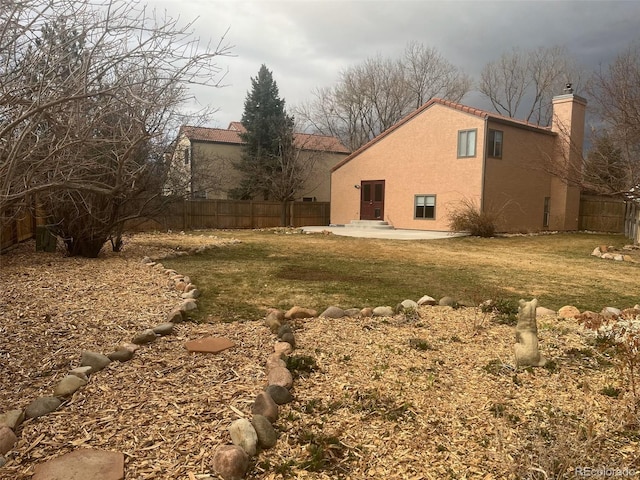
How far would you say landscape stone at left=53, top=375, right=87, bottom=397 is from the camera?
2438 mm

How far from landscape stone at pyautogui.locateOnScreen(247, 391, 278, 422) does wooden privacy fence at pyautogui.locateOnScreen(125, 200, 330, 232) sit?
1686cm

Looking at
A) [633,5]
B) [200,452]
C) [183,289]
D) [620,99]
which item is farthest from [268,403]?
[633,5]

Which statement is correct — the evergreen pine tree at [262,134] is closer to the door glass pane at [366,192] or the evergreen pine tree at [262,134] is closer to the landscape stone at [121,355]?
the door glass pane at [366,192]

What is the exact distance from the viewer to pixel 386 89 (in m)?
32.2

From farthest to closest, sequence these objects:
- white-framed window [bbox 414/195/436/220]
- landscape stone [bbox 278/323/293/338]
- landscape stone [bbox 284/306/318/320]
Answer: white-framed window [bbox 414/195/436/220] < landscape stone [bbox 284/306/318/320] < landscape stone [bbox 278/323/293/338]

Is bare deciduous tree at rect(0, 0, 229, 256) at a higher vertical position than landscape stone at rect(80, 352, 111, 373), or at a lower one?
higher

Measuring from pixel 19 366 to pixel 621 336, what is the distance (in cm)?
452

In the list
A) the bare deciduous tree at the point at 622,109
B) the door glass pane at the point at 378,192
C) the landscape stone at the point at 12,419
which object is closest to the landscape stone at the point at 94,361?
the landscape stone at the point at 12,419

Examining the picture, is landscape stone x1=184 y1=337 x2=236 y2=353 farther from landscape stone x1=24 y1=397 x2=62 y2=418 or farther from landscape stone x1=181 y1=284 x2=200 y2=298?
landscape stone x1=181 y1=284 x2=200 y2=298

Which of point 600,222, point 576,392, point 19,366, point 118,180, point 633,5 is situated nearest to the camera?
point 576,392

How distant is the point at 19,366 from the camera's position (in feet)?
9.25

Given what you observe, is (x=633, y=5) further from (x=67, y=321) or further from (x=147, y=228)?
(x=147, y=228)

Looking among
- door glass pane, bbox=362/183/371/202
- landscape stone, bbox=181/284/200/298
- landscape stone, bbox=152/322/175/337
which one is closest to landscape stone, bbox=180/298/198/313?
landscape stone, bbox=181/284/200/298

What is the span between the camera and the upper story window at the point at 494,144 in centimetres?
1700
